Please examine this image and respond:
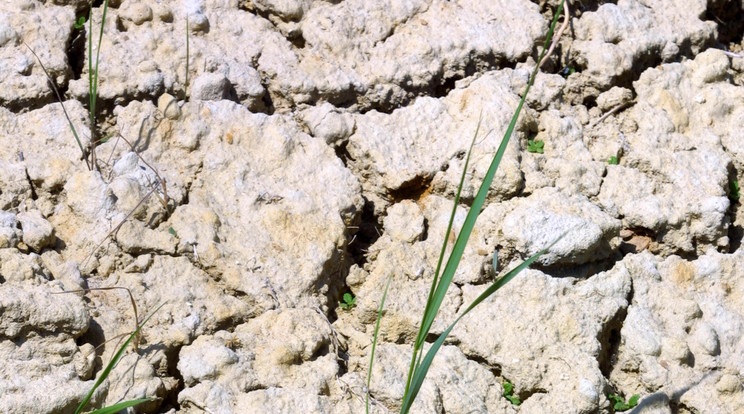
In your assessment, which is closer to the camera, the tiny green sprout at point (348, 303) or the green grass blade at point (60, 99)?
the green grass blade at point (60, 99)

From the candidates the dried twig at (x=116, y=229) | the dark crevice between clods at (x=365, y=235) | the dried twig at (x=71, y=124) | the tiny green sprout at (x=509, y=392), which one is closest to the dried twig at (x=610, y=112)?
the dark crevice between clods at (x=365, y=235)

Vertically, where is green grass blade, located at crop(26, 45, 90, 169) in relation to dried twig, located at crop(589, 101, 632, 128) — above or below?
above

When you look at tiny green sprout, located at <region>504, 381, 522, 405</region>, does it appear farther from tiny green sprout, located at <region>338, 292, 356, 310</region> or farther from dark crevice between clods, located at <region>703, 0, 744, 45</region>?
dark crevice between clods, located at <region>703, 0, 744, 45</region>

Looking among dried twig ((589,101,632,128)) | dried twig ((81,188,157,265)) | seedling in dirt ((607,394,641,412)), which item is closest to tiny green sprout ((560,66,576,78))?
dried twig ((589,101,632,128))

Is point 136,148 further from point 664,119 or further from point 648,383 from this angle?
point 664,119

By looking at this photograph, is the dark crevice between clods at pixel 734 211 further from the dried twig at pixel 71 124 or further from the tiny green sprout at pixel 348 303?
the dried twig at pixel 71 124

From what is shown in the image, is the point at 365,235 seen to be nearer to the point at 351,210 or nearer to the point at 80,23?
the point at 351,210

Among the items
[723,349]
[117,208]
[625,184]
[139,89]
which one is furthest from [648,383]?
[139,89]
